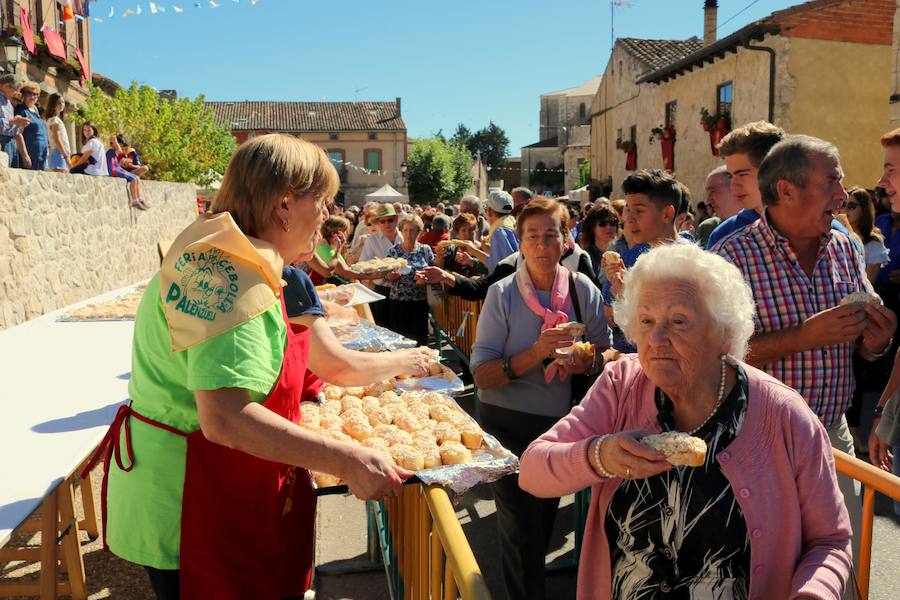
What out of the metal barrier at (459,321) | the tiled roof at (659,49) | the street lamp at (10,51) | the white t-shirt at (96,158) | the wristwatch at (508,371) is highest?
A: the tiled roof at (659,49)

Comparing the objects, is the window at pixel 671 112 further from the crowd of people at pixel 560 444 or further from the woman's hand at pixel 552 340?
the crowd of people at pixel 560 444

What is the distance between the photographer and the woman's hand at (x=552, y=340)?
3.26 metres

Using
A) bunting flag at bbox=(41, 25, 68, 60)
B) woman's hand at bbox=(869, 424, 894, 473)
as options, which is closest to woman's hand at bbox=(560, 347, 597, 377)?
woman's hand at bbox=(869, 424, 894, 473)

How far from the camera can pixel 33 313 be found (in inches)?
303

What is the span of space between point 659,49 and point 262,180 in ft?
97.7

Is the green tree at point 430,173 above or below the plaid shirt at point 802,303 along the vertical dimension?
above

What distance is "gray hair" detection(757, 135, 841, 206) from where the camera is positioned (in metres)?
2.76

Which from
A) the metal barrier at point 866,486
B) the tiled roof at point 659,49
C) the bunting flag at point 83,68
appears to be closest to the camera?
the metal barrier at point 866,486

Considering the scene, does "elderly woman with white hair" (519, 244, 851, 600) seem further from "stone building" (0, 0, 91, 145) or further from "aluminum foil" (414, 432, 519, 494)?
"stone building" (0, 0, 91, 145)

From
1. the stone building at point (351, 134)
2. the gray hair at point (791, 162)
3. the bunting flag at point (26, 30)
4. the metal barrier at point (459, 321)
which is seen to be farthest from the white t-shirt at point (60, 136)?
the stone building at point (351, 134)

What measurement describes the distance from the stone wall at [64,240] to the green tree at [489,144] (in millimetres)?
99121

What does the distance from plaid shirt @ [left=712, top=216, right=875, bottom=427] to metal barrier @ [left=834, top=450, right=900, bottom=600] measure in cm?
47

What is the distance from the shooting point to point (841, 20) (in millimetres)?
16688

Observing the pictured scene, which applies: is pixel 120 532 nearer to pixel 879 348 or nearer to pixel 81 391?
pixel 81 391
